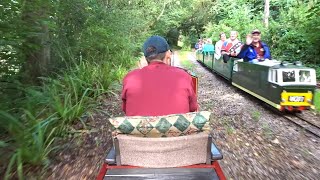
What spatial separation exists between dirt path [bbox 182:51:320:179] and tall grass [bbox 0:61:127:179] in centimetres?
242

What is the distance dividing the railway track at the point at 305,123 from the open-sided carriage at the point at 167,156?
4.42 m

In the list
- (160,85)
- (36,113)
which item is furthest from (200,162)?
(36,113)

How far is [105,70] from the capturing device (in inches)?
365

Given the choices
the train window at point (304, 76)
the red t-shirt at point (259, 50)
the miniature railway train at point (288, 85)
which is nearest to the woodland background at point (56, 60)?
the miniature railway train at point (288, 85)

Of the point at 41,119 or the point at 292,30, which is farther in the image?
the point at 292,30

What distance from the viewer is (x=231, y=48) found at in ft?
43.2

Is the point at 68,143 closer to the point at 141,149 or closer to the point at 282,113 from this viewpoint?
the point at 141,149

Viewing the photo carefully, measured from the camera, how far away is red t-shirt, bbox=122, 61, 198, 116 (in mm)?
3014

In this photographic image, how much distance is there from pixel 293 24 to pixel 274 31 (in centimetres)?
123

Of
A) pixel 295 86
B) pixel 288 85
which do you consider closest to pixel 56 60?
pixel 288 85

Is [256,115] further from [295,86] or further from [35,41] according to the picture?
[35,41]

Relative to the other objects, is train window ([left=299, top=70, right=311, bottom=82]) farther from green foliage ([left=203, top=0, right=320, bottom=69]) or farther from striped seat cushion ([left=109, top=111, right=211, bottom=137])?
green foliage ([left=203, top=0, right=320, bottom=69])

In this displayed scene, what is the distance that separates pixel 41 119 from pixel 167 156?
10.1 ft

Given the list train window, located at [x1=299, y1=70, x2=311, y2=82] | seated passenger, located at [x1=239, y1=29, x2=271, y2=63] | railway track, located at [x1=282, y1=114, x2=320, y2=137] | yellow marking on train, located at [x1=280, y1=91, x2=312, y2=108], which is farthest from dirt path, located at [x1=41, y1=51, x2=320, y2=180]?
seated passenger, located at [x1=239, y1=29, x2=271, y2=63]
